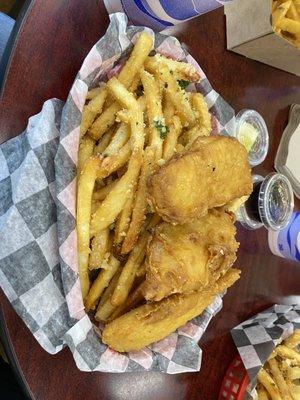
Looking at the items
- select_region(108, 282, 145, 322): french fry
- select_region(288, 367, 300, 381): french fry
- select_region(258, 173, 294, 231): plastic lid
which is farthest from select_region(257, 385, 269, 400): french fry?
select_region(108, 282, 145, 322): french fry

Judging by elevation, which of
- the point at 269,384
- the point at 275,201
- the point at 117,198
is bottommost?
the point at 269,384

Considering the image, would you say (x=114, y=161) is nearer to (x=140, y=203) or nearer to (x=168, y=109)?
(x=140, y=203)

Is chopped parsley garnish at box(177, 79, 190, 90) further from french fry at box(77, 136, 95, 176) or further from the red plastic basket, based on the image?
the red plastic basket

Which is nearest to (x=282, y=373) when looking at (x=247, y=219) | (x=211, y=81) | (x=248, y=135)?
(x=247, y=219)

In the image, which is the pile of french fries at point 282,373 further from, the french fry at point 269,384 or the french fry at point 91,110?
the french fry at point 91,110

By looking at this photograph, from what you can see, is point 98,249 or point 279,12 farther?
point 279,12

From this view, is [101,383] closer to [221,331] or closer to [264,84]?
[221,331]

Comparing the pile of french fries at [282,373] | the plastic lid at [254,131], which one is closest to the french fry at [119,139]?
the plastic lid at [254,131]
